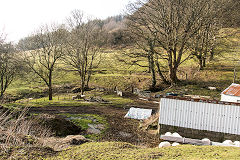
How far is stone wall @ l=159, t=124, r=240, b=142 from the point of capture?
11.8 meters

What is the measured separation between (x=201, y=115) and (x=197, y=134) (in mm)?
1304

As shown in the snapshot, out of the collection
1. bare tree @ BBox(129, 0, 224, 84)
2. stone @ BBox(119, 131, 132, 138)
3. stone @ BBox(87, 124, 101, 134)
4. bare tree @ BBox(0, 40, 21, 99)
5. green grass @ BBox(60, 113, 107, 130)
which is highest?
bare tree @ BBox(129, 0, 224, 84)

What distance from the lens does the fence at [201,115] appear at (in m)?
11.9

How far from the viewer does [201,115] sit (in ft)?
40.8

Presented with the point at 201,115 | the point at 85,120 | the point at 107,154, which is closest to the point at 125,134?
the point at 85,120

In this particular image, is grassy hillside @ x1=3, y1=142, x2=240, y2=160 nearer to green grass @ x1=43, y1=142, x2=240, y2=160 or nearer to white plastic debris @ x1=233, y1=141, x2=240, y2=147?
green grass @ x1=43, y1=142, x2=240, y2=160

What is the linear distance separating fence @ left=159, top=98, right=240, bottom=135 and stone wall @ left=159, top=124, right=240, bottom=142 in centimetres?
21

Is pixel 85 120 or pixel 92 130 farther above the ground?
pixel 85 120

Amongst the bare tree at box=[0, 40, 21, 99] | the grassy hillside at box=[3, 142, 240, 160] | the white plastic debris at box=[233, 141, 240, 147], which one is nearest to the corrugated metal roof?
the white plastic debris at box=[233, 141, 240, 147]

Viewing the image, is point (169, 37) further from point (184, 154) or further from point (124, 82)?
point (184, 154)

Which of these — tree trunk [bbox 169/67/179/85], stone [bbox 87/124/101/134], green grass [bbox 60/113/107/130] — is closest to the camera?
stone [bbox 87/124/101/134]

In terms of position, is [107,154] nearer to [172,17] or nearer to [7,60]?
[7,60]

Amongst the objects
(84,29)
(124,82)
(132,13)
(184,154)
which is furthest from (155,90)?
(184,154)

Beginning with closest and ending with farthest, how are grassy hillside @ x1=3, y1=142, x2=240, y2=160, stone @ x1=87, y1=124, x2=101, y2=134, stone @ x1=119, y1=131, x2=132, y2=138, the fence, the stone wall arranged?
grassy hillside @ x1=3, y1=142, x2=240, y2=160 < the stone wall < the fence < stone @ x1=119, y1=131, x2=132, y2=138 < stone @ x1=87, y1=124, x2=101, y2=134
